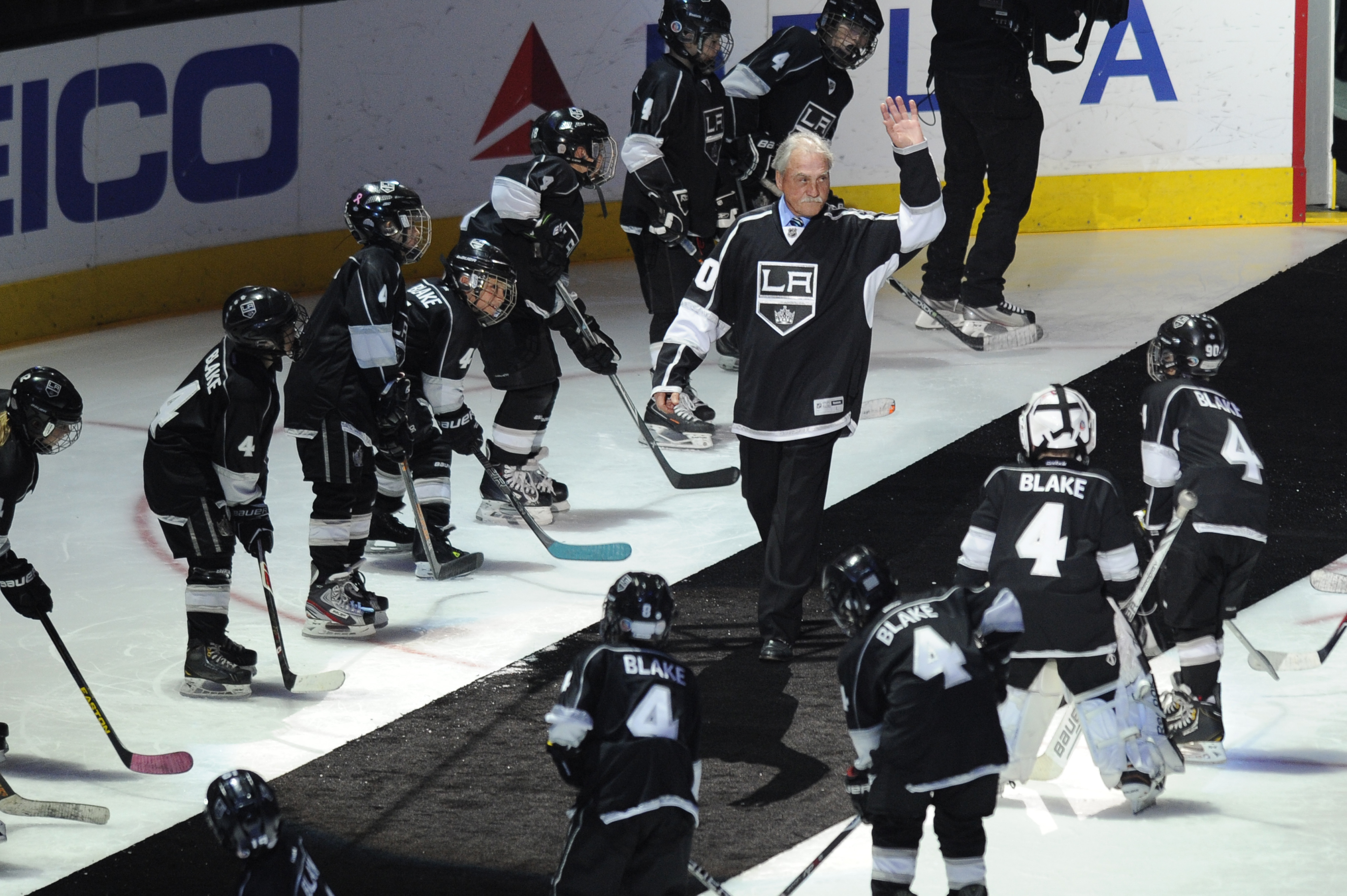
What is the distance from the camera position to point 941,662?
11.9ft

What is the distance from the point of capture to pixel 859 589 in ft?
12.3

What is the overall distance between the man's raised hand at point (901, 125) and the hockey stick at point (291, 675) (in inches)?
84.2

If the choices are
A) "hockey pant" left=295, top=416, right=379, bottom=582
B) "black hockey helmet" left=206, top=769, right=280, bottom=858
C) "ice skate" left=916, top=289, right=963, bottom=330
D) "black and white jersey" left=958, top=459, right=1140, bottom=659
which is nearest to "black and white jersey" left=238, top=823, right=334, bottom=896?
"black hockey helmet" left=206, top=769, right=280, bottom=858

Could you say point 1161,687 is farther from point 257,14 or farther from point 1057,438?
point 257,14

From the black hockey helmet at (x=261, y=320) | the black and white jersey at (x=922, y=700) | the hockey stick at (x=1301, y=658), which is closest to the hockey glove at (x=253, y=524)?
the black hockey helmet at (x=261, y=320)

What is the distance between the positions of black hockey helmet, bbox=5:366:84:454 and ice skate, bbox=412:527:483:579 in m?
1.73

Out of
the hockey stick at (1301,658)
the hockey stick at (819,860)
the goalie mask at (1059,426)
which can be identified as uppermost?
the goalie mask at (1059,426)

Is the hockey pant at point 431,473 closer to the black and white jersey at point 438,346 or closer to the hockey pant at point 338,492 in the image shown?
the black and white jersey at point 438,346

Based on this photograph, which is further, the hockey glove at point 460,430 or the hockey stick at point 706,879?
the hockey glove at point 460,430

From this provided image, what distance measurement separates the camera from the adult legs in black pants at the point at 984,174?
8.19m

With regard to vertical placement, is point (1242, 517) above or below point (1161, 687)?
above

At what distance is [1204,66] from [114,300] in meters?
6.08

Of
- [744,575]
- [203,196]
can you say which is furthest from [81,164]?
[744,575]

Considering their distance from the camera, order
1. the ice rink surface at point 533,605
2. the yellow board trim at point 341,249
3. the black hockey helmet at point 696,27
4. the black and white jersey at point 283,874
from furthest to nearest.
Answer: the yellow board trim at point 341,249, the black hockey helmet at point 696,27, the ice rink surface at point 533,605, the black and white jersey at point 283,874
